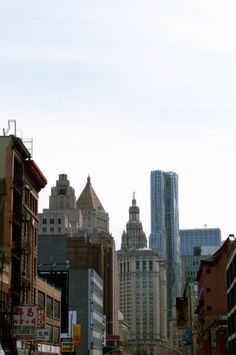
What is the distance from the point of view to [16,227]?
224 feet

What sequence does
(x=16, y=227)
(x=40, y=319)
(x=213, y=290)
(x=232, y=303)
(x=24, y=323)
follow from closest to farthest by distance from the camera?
1. (x=24, y=323)
2. (x=16, y=227)
3. (x=40, y=319)
4. (x=232, y=303)
5. (x=213, y=290)

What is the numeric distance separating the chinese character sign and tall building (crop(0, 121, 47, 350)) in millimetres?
1449

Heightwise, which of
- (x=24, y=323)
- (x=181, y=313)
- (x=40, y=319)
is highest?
(x=181, y=313)

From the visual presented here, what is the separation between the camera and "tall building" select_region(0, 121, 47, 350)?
61.0 metres

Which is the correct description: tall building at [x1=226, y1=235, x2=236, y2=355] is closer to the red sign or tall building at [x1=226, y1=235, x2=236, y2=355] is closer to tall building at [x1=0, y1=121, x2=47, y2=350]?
the red sign

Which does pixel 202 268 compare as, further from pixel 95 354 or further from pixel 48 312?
pixel 95 354

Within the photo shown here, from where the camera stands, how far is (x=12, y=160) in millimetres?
67188

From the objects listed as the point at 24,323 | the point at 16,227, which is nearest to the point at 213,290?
the point at 16,227

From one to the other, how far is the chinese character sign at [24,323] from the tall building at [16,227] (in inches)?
57.0

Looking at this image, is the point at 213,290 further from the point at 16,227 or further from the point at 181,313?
the point at 16,227

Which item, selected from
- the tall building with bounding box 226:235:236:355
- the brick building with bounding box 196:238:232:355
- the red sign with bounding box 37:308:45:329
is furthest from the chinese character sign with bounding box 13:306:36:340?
the brick building with bounding box 196:238:232:355

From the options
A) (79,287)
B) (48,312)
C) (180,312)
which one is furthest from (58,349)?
(79,287)

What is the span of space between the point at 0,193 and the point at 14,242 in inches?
176

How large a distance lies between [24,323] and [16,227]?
13.1 meters
